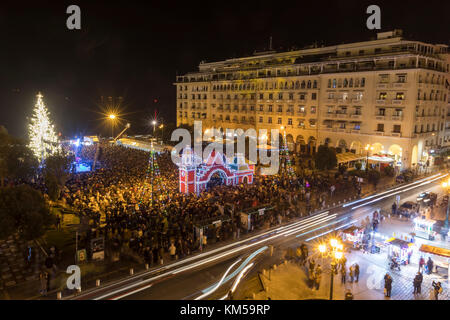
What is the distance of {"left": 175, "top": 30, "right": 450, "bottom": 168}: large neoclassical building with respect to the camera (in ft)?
129

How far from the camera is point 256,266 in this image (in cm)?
1638

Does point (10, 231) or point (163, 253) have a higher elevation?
point (10, 231)

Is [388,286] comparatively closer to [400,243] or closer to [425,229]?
[400,243]

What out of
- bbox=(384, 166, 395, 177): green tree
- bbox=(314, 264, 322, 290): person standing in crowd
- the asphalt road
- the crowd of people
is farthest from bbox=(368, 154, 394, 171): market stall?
bbox=(314, 264, 322, 290): person standing in crowd

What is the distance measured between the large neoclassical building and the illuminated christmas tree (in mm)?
33263

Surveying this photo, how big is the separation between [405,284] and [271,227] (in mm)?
8551

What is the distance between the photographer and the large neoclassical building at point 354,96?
39469mm

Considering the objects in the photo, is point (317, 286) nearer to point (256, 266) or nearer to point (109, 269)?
point (256, 266)

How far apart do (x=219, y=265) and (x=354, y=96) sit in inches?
1385

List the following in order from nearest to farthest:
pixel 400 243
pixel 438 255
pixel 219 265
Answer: pixel 438 255, pixel 219 265, pixel 400 243

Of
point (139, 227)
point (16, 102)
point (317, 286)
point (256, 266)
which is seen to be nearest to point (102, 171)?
point (139, 227)

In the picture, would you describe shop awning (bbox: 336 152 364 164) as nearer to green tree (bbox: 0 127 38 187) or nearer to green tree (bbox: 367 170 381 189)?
green tree (bbox: 367 170 381 189)

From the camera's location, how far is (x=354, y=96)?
144 feet

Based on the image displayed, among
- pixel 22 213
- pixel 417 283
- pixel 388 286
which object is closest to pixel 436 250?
pixel 417 283
